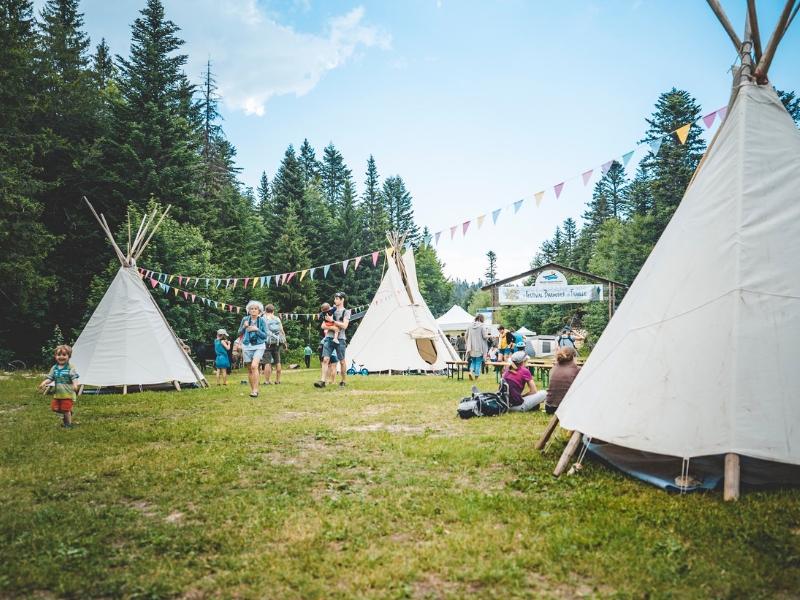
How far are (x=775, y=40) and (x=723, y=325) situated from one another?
2.91 meters

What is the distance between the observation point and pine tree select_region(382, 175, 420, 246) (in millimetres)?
55219

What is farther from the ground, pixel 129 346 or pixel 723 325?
pixel 723 325

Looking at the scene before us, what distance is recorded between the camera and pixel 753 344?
4.05 m

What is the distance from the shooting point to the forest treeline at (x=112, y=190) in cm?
1934

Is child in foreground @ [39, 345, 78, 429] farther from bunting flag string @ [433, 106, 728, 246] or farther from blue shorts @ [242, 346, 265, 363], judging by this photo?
bunting flag string @ [433, 106, 728, 246]

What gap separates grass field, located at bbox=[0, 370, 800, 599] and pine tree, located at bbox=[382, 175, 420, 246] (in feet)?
163

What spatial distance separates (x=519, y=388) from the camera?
8523mm

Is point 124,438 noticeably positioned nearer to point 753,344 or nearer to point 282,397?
point 282,397

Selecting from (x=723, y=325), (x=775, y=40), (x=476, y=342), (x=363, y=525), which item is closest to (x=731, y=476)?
(x=723, y=325)

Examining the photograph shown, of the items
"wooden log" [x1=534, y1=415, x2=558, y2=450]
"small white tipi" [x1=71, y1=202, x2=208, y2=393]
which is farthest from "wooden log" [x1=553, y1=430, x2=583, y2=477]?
"small white tipi" [x1=71, y1=202, x2=208, y2=393]

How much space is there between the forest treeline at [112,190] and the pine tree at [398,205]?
57.8 feet

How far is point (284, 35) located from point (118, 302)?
8.73 m

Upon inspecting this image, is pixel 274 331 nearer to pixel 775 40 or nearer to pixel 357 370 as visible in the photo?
pixel 357 370

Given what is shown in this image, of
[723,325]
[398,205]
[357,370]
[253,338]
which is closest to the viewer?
[723,325]
